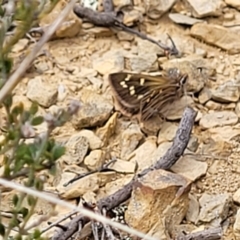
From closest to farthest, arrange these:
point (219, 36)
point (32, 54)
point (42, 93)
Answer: point (32, 54) → point (42, 93) → point (219, 36)

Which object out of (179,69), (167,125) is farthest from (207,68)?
(167,125)

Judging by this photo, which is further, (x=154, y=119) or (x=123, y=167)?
Answer: (x=154, y=119)

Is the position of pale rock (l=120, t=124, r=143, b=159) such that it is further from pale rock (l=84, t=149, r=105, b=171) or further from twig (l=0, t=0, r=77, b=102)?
twig (l=0, t=0, r=77, b=102)

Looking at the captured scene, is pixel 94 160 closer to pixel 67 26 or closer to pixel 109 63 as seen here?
pixel 109 63

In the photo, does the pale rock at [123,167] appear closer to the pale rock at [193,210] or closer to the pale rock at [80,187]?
the pale rock at [80,187]

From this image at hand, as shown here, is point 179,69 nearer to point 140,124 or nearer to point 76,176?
point 140,124

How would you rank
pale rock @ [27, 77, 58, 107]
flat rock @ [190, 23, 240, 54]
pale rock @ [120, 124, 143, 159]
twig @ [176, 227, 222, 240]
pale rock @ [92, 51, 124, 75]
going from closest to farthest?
1. twig @ [176, 227, 222, 240]
2. pale rock @ [120, 124, 143, 159]
3. pale rock @ [27, 77, 58, 107]
4. pale rock @ [92, 51, 124, 75]
5. flat rock @ [190, 23, 240, 54]

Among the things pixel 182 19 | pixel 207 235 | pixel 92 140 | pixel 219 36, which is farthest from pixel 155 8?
pixel 207 235

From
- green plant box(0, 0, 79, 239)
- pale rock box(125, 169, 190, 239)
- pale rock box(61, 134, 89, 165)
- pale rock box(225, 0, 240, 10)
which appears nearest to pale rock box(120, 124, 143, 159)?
pale rock box(61, 134, 89, 165)
